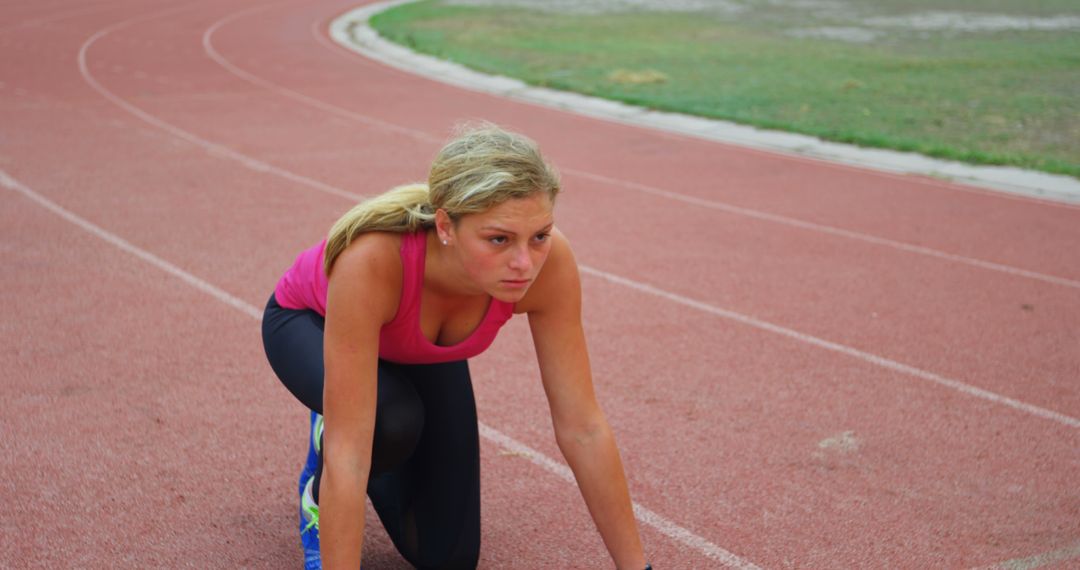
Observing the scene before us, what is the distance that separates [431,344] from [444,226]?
42cm

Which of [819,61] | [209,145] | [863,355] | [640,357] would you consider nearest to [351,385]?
[640,357]

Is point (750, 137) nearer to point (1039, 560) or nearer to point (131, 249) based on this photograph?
point (131, 249)

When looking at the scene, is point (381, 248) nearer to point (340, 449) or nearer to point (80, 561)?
point (340, 449)

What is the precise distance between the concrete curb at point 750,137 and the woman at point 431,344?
806 cm

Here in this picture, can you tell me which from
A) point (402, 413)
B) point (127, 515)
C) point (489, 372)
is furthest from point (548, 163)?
point (489, 372)

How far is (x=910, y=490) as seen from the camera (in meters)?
4.33

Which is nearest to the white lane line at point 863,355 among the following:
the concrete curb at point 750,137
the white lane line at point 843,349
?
the white lane line at point 843,349

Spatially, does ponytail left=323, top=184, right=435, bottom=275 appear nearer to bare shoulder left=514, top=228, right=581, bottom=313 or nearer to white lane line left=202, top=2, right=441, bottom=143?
bare shoulder left=514, top=228, right=581, bottom=313

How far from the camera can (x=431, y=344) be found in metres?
3.08

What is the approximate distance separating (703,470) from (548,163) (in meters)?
2.02

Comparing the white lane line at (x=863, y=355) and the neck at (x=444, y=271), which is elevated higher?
the neck at (x=444, y=271)

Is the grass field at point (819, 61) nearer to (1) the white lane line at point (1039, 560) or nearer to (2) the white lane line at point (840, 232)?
(2) the white lane line at point (840, 232)

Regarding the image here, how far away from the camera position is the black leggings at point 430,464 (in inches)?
131

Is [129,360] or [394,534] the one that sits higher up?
[394,534]
